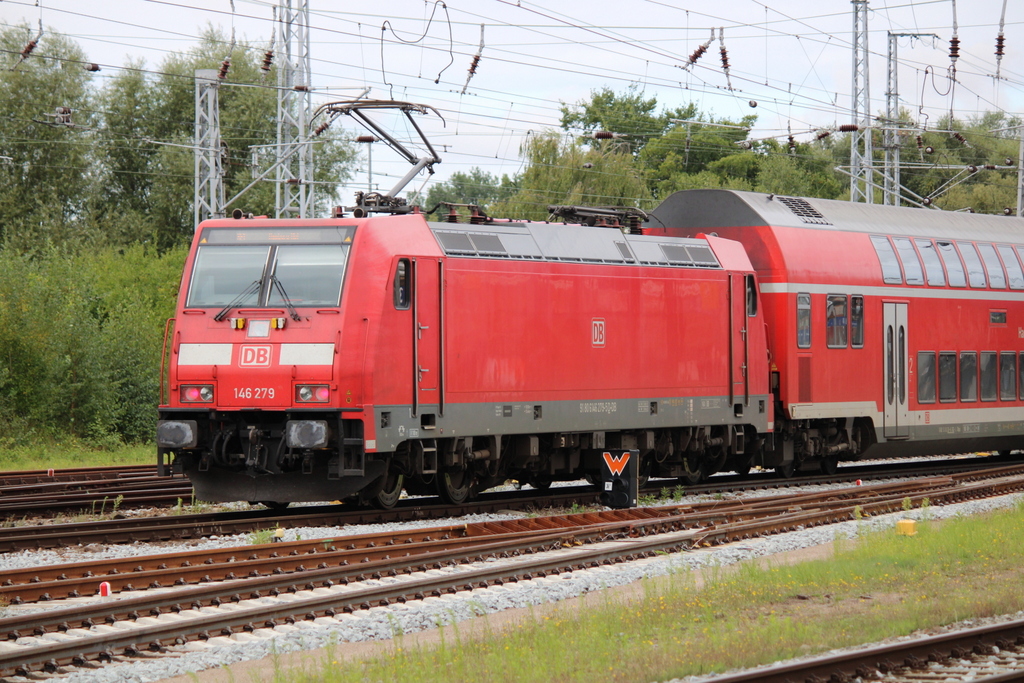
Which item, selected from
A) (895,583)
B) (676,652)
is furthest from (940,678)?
(895,583)

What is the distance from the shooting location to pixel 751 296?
19.8m

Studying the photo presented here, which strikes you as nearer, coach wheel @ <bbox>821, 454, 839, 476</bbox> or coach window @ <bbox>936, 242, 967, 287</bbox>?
coach wheel @ <bbox>821, 454, 839, 476</bbox>

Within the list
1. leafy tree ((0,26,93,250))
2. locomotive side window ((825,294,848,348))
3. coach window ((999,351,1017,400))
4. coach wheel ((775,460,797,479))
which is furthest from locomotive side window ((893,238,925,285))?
leafy tree ((0,26,93,250))

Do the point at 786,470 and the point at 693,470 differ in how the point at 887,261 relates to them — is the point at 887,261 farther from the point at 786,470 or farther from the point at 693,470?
the point at 693,470

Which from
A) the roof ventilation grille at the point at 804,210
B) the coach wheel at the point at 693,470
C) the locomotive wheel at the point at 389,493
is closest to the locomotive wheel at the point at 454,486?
the locomotive wheel at the point at 389,493

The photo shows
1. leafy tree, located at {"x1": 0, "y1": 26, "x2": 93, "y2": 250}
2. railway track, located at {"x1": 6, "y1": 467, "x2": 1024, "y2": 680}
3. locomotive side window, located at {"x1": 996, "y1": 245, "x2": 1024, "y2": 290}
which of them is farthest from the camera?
leafy tree, located at {"x1": 0, "y1": 26, "x2": 93, "y2": 250}

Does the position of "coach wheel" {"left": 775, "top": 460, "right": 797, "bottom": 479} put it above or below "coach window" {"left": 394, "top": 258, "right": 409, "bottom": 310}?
below

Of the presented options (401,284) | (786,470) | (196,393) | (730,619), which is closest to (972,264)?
(786,470)

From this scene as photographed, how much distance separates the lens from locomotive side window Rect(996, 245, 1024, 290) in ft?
78.5

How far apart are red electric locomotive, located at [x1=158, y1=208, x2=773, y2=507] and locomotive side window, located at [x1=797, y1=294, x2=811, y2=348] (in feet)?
6.71

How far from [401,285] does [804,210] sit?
31.4ft

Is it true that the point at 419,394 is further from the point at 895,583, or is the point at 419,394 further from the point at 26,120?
the point at 26,120

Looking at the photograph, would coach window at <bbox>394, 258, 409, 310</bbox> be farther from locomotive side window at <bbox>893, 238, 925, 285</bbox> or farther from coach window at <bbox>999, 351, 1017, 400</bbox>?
coach window at <bbox>999, 351, 1017, 400</bbox>

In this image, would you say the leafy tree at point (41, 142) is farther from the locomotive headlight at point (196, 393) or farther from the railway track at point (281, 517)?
the locomotive headlight at point (196, 393)
